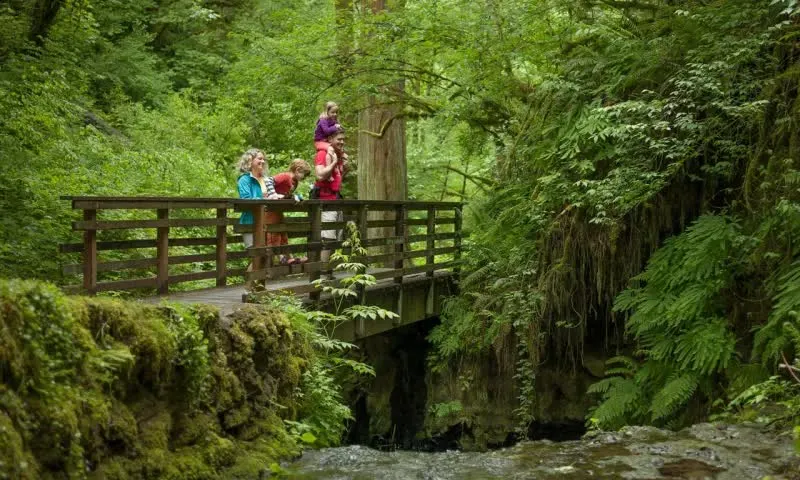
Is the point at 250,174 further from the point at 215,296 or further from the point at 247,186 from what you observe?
the point at 215,296

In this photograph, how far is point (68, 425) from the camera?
4.35 metres

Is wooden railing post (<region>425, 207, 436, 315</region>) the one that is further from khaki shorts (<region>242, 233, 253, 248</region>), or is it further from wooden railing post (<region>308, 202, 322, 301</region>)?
khaki shorts (<region>242, 233, 253, 248</region>)

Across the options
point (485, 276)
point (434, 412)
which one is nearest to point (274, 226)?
point (485, 276)

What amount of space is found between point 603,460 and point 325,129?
696 centimetres

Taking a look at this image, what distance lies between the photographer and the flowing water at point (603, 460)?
20.4 feet

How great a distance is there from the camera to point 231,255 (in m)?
9.83

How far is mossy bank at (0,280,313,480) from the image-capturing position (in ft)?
13.8

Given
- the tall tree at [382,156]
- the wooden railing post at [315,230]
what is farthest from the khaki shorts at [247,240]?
the tall tree at [382,156]

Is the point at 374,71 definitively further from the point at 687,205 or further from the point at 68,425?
the point at 68,425

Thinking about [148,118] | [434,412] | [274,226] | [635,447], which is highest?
[148,118]

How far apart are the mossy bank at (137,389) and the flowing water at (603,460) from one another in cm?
56

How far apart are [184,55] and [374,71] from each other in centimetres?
1206

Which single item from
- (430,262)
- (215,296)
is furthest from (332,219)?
(215,296)

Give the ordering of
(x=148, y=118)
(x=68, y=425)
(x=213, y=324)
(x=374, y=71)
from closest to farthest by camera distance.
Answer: (x=68, y=425) → (x=213, y=324) → (x=374, y=71) → (x=148, y=118)
